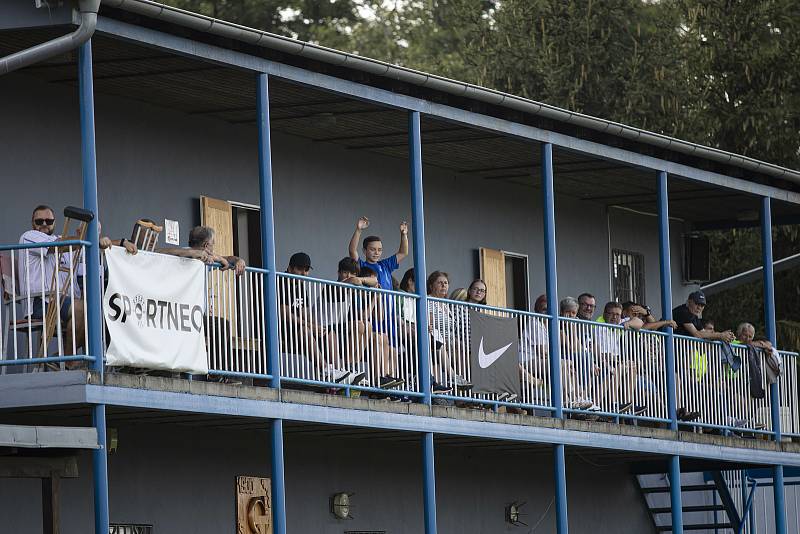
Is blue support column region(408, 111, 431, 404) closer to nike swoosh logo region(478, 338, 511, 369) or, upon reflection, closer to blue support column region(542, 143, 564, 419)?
nike swoosh logo region(478, 338, 511, 369)

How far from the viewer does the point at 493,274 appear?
75.5 feet

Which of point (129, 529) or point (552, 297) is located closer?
point (129, 529)

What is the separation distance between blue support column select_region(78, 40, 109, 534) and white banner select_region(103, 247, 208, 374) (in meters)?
0.13

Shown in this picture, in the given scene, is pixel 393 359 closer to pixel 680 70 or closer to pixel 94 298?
pixel 94 298

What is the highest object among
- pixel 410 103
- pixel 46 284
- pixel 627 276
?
pixel 410 103

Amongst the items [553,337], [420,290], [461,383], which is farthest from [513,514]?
[420,290]

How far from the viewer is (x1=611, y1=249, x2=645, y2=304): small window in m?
25.7

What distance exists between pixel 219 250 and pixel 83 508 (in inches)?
140

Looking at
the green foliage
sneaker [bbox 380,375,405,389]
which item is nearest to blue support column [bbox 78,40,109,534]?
sneaker [bbox 380,375,405,389]

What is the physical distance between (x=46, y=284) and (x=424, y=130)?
6314 millimetres

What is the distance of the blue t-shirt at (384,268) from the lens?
58.9 feet

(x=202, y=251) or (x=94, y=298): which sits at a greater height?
(x=202, y=251)

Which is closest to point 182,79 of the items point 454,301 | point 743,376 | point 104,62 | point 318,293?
point 104,62

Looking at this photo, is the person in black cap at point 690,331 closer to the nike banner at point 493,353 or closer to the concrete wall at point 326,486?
the concrete wall at point 326,486
